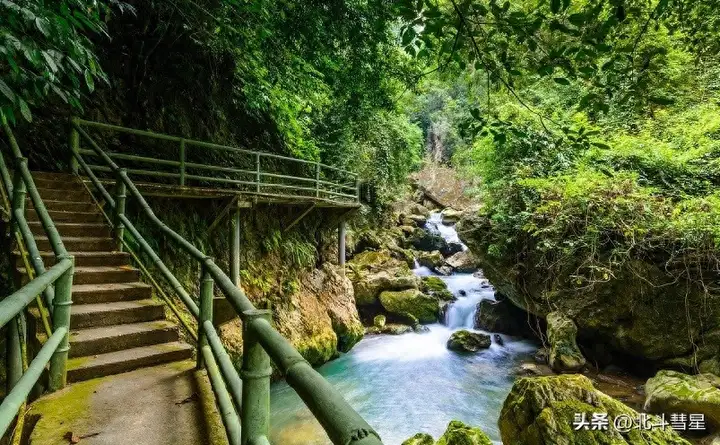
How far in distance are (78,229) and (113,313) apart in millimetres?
1705

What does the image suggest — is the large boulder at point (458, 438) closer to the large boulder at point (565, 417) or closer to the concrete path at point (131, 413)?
the large boulder at point (565, 417)

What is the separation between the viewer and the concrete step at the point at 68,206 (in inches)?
187

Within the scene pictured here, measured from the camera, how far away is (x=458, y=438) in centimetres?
461

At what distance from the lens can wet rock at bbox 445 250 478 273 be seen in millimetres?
17641

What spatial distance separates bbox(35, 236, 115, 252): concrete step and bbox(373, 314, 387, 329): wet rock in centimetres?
892

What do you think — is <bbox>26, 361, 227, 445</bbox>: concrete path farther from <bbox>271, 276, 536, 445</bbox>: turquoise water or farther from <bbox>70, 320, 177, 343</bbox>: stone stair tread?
<bbox>271, 276, 536, 445</bbox>: turquoise water

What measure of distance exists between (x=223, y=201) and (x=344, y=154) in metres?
6.83

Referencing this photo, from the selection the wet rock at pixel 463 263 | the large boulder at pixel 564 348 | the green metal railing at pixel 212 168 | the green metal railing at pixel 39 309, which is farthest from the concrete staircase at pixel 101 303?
the wet rock at pixel 463 263

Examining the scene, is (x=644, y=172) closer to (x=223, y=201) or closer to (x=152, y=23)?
(x=223, y=201)

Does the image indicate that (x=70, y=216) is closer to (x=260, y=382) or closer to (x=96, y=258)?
(x=96, y=258)

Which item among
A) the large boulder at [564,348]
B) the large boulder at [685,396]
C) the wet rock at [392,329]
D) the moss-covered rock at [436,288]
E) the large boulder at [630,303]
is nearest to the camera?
the large boulder at [685,396]

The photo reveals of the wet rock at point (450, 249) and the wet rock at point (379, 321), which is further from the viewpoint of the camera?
the wet rock at point (450, 249)

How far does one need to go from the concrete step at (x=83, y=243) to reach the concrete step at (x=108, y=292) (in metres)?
0.77

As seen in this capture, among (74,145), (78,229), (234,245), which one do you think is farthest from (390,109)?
(78,229)
